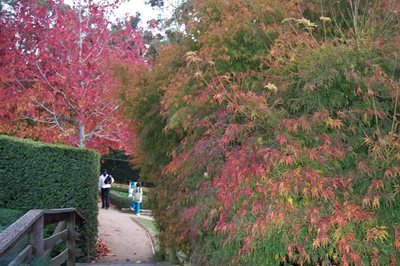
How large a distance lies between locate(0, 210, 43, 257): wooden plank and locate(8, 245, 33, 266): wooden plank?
A: 0.14 m

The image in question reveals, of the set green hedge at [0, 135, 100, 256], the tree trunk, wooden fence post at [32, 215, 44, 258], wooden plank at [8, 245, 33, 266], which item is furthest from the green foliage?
the tree trunk

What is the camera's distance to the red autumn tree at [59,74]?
1352cm


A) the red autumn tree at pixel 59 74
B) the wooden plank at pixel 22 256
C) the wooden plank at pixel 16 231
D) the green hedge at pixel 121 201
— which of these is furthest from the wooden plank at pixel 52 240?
the green hedge at pixel 121 201

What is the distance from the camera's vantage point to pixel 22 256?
4195 mm

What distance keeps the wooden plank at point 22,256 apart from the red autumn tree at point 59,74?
8.86 meters

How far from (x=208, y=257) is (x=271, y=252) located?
1.39m

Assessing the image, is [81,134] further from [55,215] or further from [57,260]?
[57,260]

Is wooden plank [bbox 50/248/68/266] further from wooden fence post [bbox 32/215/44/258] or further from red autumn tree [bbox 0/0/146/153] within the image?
red autumn tree [bbox 0/0/146/153]

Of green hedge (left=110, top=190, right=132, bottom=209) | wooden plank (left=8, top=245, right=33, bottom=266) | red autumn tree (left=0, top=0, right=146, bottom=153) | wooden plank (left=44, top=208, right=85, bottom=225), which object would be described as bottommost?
green hedge (left=110, top=190, right=132, bottom=209)

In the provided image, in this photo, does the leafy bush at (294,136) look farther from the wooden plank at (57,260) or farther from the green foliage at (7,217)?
the green foliage at (7,217)

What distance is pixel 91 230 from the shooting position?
10367mm

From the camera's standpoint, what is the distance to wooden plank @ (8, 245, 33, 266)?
12.7 ft

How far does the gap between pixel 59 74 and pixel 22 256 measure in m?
9.88

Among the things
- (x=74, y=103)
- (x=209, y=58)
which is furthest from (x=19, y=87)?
(x=209, y=58)
